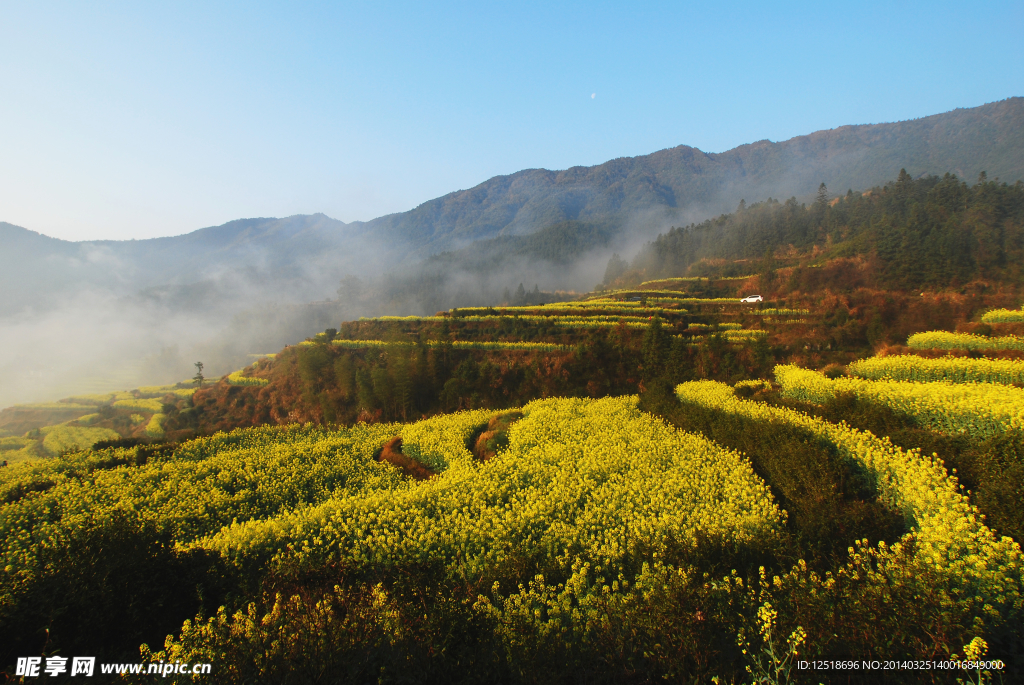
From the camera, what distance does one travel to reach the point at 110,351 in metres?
127

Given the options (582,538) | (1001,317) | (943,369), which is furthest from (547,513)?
(1001,317)

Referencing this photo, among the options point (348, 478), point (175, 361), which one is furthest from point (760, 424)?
point (175, 361)

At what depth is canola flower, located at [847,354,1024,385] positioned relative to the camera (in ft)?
57.4

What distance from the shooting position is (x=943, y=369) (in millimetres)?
18797

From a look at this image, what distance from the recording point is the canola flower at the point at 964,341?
75.5ft

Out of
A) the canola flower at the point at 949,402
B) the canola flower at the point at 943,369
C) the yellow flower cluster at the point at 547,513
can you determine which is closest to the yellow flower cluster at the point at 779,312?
the canola flower at the point at 943,369

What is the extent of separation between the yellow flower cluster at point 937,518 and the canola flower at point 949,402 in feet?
9.29

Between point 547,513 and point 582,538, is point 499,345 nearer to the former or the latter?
point 547,513

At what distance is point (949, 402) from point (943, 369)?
7.29 meters

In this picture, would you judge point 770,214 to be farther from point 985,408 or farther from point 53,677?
point 53,677

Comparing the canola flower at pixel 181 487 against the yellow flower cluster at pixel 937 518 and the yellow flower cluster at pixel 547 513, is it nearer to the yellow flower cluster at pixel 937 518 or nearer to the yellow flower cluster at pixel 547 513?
the yellow flower cluster at pixel 547 513

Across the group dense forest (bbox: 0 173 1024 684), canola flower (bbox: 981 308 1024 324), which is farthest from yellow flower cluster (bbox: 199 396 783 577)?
canola flower (bbox: 981 308 1024 324)

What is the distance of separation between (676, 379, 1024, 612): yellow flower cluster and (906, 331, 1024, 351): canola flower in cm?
1790

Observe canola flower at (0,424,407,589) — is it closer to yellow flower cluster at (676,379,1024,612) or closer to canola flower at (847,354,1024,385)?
yellow flower cluster at (676,379,1024,612)
